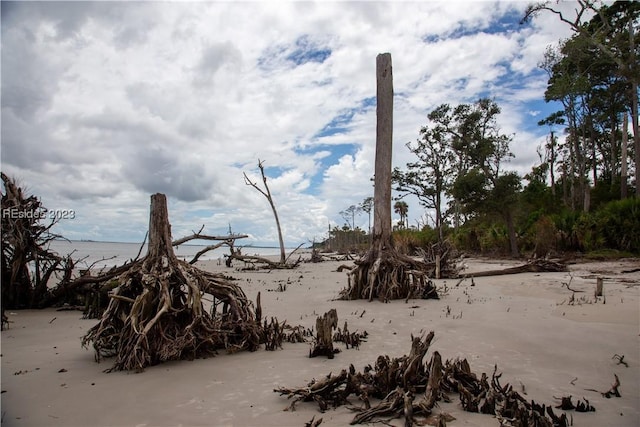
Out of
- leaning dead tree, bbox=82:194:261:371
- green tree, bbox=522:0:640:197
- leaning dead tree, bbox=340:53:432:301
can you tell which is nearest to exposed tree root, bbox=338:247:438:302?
leaning dead tree, bbox=340:53:432:301

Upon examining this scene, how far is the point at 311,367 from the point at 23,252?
21.5 ft

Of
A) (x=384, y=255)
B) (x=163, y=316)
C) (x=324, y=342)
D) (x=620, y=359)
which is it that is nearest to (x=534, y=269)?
(x=384, y=255)

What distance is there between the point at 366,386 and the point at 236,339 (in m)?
2.21

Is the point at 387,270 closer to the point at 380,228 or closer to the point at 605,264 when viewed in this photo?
the point at 380,228

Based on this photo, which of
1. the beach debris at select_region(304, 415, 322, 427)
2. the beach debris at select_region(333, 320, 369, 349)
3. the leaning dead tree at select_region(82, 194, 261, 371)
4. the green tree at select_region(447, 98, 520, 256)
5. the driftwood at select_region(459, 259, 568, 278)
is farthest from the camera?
the green tree at select_region(447, 98, 520, 256)

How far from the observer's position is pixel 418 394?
3225 millimetres

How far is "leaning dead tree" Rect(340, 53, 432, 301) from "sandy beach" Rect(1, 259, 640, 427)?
3.98 ft

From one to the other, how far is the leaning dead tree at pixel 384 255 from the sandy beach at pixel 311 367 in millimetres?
1213

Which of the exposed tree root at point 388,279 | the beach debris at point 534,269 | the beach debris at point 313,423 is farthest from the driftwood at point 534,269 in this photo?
the beach debris at point 313,423

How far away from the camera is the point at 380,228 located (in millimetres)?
9531

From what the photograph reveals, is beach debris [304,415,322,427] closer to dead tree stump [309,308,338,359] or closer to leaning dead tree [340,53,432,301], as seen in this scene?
dead tree stump [309,308,338,359]

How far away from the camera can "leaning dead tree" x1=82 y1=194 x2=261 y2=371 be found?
4.28 meters

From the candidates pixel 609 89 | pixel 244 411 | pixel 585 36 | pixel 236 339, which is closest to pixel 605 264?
pixel 585 36

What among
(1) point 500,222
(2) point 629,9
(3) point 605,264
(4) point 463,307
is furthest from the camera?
(1) point 500,222
